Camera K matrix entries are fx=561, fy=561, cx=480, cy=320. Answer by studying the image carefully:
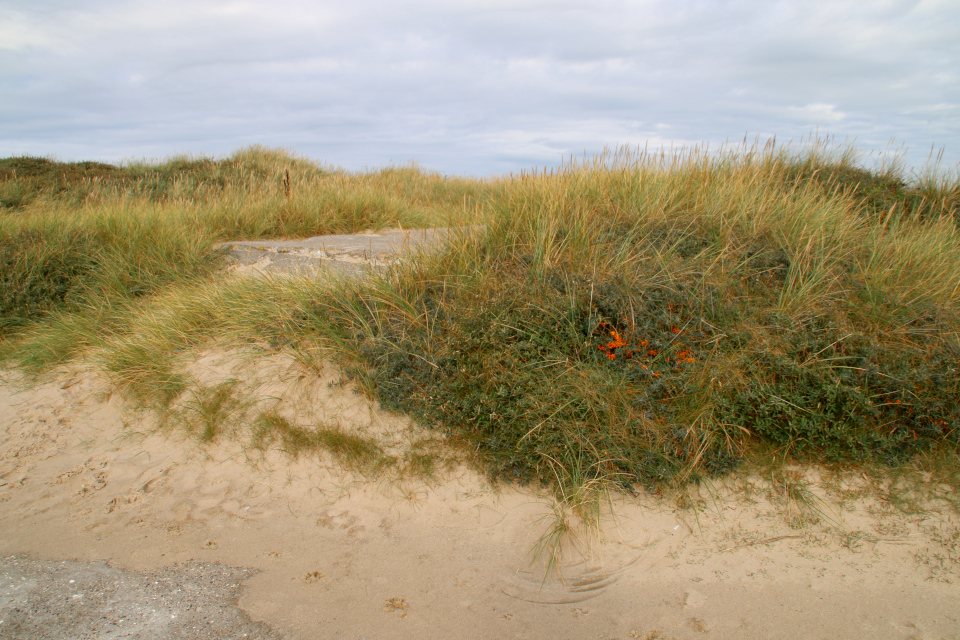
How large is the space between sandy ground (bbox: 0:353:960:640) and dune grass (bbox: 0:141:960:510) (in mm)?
301

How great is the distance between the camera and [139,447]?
14.8 feet

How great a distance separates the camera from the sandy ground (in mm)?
2912

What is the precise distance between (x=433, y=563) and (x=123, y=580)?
177 cm

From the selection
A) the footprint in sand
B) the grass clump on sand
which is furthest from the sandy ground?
the grass clump on sand

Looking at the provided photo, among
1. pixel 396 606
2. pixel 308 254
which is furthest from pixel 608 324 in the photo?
pixel 308 254

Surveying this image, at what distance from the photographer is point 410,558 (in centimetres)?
337

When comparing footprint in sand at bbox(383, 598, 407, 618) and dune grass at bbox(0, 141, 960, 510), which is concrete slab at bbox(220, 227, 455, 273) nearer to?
dune grass at bbox(0, 141, 960, 510)

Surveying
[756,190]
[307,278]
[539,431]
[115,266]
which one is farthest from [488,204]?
[115,266]

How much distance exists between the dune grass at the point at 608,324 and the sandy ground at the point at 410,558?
30 cm

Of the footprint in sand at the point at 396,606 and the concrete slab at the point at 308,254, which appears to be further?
the concrete slab at the point at 308,254

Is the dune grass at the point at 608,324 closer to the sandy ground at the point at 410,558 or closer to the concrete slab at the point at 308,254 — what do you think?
the sandy ground at the point at 410,558

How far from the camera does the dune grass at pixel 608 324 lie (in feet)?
12.4

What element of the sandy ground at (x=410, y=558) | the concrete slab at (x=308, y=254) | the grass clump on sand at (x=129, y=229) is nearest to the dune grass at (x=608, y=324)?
the grass clump on sand at (x=129, y=229)

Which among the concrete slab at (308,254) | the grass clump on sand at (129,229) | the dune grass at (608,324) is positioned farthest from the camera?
the grass clump on sand at (129,229)
